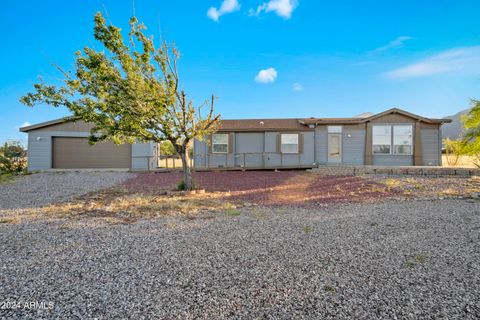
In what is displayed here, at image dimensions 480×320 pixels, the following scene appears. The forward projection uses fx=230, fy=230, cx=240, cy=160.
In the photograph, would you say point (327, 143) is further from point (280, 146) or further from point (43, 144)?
point (43, 144)

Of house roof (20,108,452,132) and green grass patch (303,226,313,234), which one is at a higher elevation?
house roof (20,108,452,132)

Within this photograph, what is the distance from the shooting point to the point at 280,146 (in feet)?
52.1

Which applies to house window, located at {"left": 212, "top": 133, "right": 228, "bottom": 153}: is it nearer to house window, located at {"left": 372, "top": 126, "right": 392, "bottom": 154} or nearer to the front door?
the front door

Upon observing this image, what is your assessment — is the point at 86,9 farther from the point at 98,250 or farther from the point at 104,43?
the point at 98,250

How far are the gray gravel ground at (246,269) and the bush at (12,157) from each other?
15825mm

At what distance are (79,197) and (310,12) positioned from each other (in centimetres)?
1360

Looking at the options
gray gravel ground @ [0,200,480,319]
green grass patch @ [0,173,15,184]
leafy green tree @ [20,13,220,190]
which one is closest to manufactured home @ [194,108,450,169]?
leafy green tree @ [20,13,220,190]

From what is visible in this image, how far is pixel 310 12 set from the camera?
39.6ft

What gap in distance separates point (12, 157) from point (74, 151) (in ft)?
12.7

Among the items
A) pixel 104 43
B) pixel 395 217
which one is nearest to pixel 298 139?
pixel 395 217

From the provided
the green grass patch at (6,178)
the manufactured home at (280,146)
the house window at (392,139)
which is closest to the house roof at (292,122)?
the manufactured home at (280,146)

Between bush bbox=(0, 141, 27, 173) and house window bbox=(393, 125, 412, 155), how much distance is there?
84.2 ft

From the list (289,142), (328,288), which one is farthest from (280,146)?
(328,288)

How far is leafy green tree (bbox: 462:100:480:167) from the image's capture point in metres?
10.2
